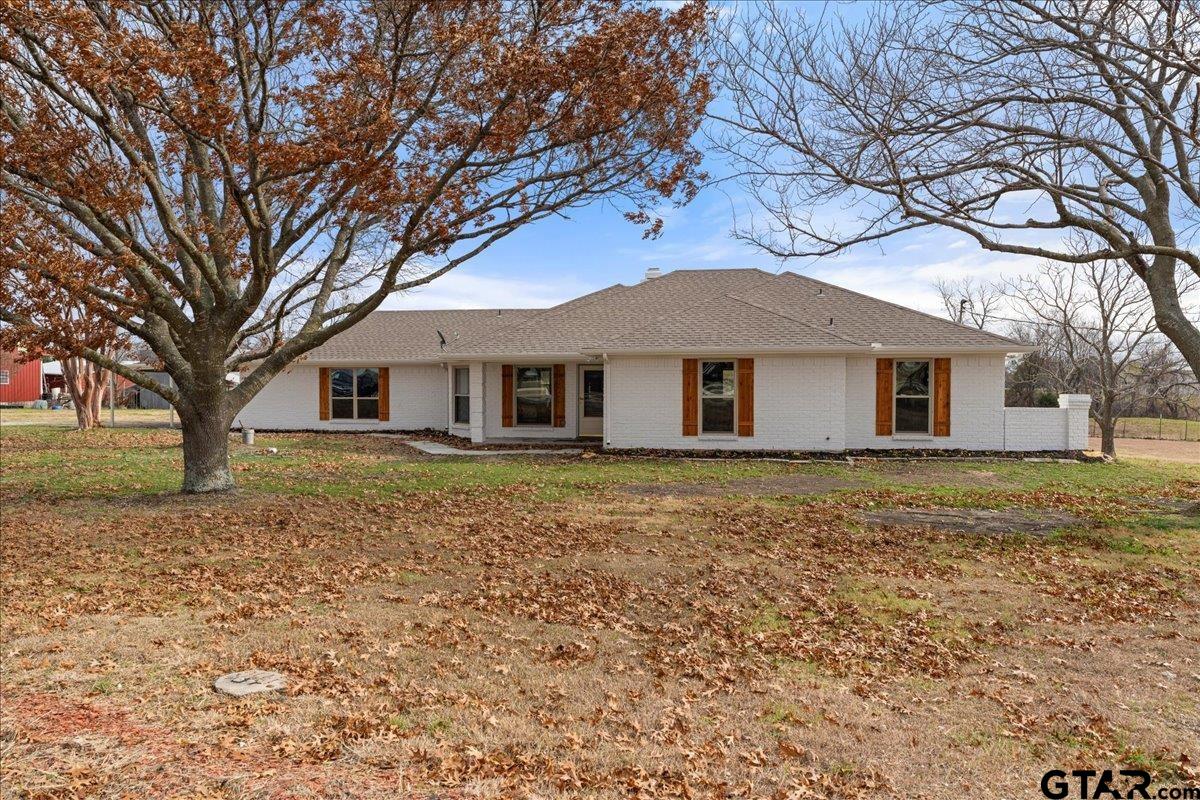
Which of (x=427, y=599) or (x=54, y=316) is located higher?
(x=54, y=316)

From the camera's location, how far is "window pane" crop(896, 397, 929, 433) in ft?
56.3

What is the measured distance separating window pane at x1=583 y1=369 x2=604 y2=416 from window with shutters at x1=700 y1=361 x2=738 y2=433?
11.6ft

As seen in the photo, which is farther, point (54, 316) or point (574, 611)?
point (54, 316)

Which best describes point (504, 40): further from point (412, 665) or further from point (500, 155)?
point (412, 665)

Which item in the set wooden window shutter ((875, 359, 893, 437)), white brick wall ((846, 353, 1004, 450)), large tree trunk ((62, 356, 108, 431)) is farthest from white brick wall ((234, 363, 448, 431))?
wooden window shutter ((875, 359, 893, 437))

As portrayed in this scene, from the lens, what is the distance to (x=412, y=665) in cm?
478

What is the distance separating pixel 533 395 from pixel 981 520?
12788mm

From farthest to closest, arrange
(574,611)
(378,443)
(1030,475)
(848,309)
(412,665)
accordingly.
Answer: (378,443) < (848,309) < (1030,475) < (574,611) < (412,665)

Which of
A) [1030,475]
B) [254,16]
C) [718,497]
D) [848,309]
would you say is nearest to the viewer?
[254,16]

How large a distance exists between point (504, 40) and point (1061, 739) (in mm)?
9364

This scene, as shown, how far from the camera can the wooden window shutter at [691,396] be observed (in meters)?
16.8

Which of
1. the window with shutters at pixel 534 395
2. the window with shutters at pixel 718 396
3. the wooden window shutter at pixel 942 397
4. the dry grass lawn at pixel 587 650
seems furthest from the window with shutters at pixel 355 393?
the wooden window shutter at pixel 942 397

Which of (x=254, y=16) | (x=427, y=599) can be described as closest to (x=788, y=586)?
(x=427, y=599)

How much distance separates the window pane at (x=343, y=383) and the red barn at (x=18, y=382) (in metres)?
37.8
